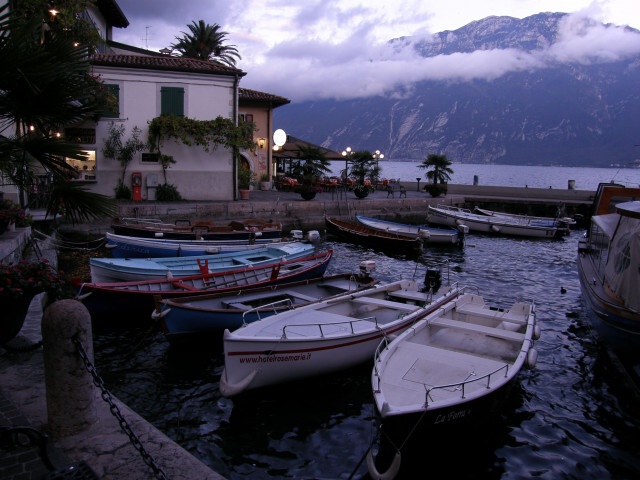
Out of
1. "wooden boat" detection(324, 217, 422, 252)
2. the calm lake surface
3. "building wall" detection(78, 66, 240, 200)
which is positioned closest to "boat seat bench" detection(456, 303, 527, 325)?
the calm lake surface

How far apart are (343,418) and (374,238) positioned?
17007 millimetres

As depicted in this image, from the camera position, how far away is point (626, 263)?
34.5ft

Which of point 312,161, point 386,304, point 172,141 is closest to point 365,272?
point 386,304

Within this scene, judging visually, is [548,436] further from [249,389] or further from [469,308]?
[249,389]

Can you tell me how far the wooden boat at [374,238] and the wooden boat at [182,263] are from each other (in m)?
7.39

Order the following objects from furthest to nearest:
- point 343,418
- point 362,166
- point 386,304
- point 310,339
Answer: point 362,166 < point 386,304 < point 310,339 < point 343,418

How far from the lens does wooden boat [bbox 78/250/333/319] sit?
39.2 ft

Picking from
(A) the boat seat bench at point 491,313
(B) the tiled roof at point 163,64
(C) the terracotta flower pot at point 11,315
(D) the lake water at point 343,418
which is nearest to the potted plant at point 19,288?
(C) the terracotta flower pot at point 11,315

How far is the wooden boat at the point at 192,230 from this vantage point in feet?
65.5

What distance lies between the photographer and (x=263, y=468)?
715 cm

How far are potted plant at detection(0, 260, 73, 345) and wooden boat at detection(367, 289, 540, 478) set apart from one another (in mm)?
4318

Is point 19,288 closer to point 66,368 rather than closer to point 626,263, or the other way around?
point 66,368

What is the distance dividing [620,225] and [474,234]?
70.3 feet

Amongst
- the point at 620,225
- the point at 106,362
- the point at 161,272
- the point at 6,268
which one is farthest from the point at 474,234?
the point at 6,268
